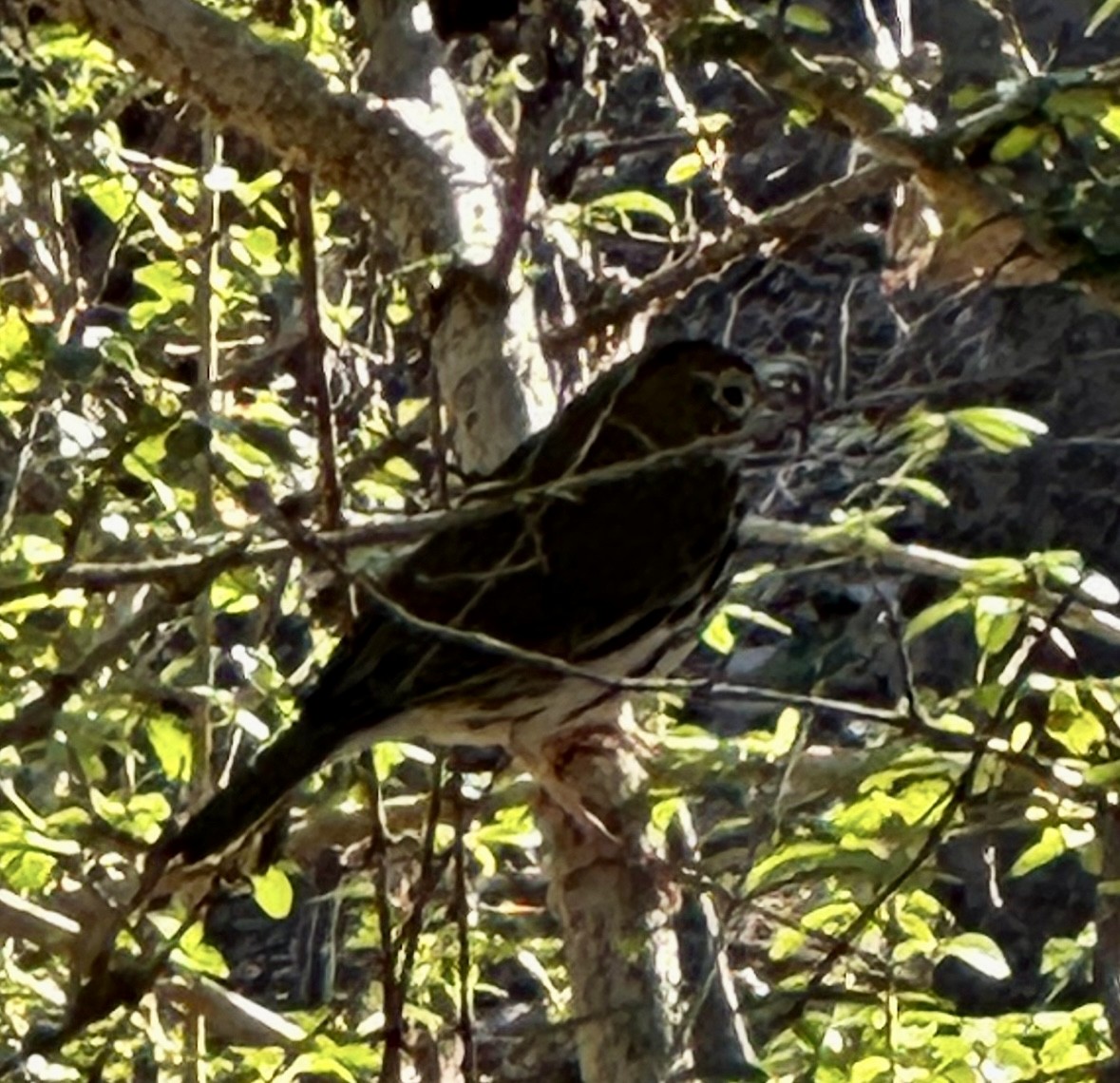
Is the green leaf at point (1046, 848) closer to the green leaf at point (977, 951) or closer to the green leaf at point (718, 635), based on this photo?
the green leaf at point (977, 951)

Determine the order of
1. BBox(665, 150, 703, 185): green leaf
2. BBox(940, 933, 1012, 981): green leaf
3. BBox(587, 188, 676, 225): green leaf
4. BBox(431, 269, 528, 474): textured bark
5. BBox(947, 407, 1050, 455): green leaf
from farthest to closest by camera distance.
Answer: BBox(665, 150, 703, 185): green leaf < BBox(587, 188, 676, 225): green leaf < BBox(940, 933, 1012, 981): green leaf < BBox(431, 269, 528, 474): textured bark < BBox(947, 407, 1050, 455): green leaf

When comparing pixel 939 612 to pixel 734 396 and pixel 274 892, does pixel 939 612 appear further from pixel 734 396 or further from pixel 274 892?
pixel 274 892

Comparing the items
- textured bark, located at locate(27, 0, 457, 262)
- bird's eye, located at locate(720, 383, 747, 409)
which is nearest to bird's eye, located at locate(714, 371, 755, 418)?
bird's eye, located at locate(720, 383, 747, 409)

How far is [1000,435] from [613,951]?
0.77 meters

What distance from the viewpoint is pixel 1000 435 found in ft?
9.96

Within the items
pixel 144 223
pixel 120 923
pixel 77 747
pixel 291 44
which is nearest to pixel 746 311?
pixel 144 223

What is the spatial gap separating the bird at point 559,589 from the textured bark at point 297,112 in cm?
33

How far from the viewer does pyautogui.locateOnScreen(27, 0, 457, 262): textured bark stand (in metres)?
3.22

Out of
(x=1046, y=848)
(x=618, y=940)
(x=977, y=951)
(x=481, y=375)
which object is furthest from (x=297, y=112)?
(x=977, y=951)

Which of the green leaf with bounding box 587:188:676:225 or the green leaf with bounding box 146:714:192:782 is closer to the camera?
the green leaf with bounding box 146:714:192:782

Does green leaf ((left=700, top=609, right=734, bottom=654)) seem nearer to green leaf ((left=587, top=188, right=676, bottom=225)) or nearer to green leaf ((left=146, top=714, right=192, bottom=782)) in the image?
green leaf ((left=587, top=188, right=676, bottom=225))

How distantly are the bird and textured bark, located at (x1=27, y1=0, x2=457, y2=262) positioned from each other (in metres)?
0.33

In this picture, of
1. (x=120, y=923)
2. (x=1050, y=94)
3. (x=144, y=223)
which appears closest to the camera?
(x=120, y=923)

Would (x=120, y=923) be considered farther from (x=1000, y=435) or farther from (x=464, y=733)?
(x=1000, y=435)
